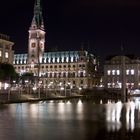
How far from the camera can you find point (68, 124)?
121 ft

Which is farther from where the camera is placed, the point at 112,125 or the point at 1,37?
the point at 1,37

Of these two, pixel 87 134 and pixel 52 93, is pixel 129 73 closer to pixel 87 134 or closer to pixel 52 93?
pixel 52 93

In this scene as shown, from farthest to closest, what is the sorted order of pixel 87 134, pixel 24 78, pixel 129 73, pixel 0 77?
pixel 129 73 < pixel 24 78 < pixel 0 77 < pixel 87 134

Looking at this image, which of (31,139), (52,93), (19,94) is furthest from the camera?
(52,93)

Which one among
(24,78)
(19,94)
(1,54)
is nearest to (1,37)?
(1,54)

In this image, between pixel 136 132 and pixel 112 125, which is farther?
pixel 112 125

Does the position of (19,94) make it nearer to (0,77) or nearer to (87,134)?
(0,77)

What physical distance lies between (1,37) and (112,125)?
330 ft

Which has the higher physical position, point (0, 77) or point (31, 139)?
point (0, 77)

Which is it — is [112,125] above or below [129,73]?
below

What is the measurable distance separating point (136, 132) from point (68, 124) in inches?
304

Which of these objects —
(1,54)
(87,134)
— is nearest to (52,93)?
(1,54)

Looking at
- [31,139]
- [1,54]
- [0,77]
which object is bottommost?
[31,139]

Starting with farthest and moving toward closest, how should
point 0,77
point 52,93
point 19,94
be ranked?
point 52,93 < point 0,77 < point 19,94
